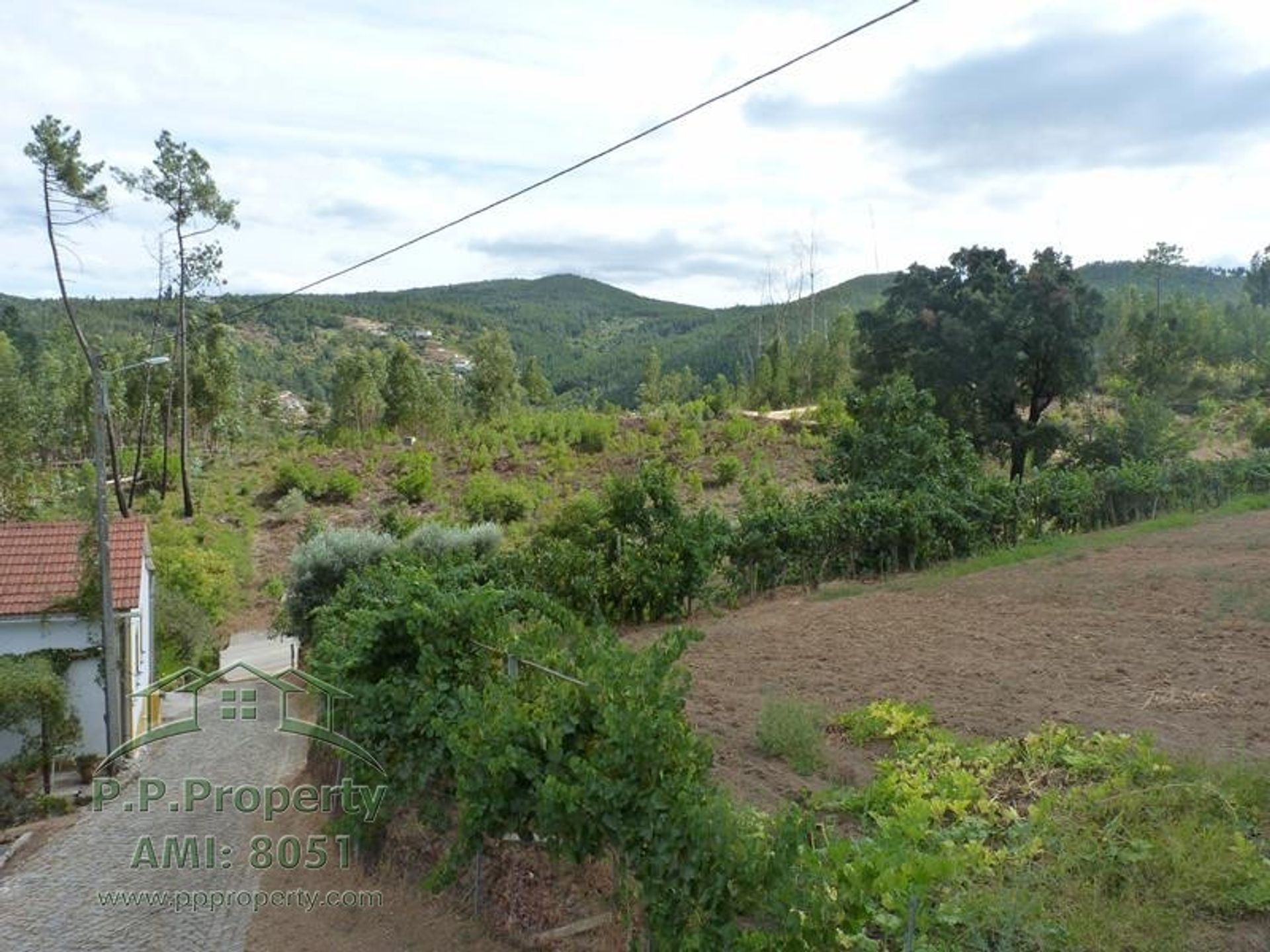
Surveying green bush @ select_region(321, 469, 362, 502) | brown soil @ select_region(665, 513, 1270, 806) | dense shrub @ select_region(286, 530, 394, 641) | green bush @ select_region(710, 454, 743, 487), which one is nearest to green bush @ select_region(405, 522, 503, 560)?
dense shrub @ select_region(286, 530, 394, 641)

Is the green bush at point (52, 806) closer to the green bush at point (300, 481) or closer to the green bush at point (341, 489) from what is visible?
the green bush at point (341, 489)

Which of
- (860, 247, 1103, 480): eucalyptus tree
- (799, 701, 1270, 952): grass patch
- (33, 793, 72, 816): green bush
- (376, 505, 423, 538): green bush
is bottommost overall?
(33, 793, 72, 816): green bush

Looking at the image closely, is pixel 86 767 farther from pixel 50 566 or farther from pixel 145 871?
pixel 145 871

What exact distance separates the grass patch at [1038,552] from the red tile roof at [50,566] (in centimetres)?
1002

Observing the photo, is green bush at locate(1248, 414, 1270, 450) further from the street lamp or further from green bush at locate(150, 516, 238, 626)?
the street lamp

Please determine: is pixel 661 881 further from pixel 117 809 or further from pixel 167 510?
pixel 167 510

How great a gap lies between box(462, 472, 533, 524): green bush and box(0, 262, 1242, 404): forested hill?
109ft

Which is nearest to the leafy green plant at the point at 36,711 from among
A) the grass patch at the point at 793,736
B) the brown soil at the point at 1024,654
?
the brown soil at the point at 1024,654

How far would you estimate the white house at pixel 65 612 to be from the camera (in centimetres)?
1267

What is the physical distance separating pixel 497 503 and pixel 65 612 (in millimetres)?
12278

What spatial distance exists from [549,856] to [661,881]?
55.9 inches

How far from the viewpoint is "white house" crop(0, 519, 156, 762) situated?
41.6 ft

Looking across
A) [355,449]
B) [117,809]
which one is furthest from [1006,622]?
[355,449]

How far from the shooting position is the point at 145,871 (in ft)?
24.7
